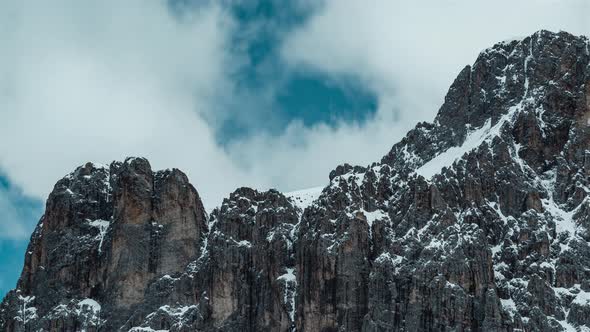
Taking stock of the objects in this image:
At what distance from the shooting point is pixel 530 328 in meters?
195

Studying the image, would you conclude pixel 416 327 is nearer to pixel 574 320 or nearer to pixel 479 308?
pixel 479 308

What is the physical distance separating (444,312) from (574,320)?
64.0ft

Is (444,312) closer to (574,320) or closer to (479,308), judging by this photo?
(479,308)

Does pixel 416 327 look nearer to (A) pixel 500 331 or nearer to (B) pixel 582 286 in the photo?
(A) pixel 500 331

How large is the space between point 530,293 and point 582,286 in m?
8.27

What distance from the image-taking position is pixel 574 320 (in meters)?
196

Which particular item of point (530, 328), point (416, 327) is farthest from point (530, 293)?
point (416, 327)

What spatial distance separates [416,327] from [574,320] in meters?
23.8

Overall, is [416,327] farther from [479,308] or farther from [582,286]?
[582,286]

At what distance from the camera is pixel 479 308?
199 metres

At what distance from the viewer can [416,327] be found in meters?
200

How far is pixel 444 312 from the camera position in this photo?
199125mm

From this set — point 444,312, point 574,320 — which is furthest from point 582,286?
point 444,312

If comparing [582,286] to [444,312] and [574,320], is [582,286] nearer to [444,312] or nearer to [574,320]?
[574,320]
